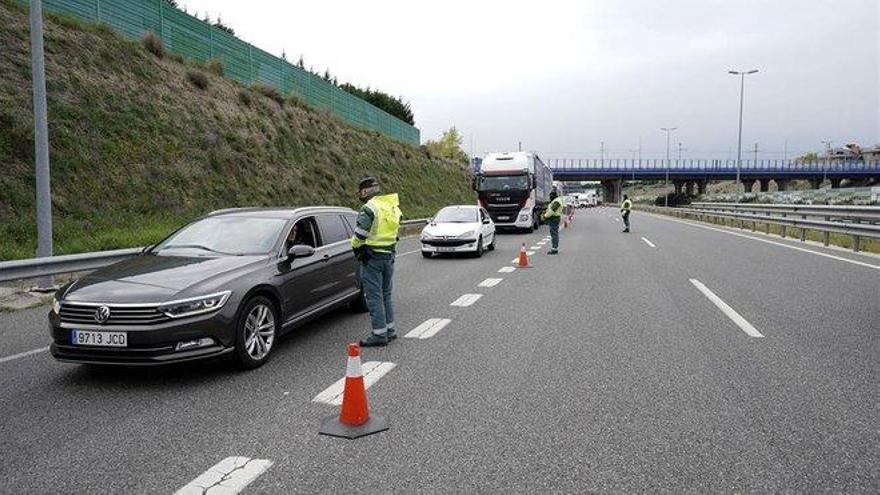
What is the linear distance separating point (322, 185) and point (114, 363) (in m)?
22.7

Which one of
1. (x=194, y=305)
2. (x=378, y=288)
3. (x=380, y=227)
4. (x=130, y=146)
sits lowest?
(x=378, y=288)

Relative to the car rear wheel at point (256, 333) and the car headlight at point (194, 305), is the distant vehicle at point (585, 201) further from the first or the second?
the car headlight at point (194, 305)

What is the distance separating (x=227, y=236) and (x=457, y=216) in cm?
1133

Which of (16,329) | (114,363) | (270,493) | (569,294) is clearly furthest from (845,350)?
(16,329)

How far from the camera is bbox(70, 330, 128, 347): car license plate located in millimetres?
4945

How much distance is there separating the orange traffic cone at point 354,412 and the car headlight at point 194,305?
161 cm

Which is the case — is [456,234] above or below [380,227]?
below

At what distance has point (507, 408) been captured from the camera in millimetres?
4605

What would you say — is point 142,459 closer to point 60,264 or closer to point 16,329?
point 16,329

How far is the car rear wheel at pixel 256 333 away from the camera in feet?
18.1

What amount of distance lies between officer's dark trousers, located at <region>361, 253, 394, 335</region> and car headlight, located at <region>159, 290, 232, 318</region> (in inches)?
66.6

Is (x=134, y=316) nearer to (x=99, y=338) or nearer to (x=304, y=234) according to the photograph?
(x=99, y=338)

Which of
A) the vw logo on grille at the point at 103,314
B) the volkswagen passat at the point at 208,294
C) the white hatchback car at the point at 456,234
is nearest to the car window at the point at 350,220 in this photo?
the volkswagen passat at the point at 208,294

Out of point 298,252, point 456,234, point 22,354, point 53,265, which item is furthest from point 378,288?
point 456,234
